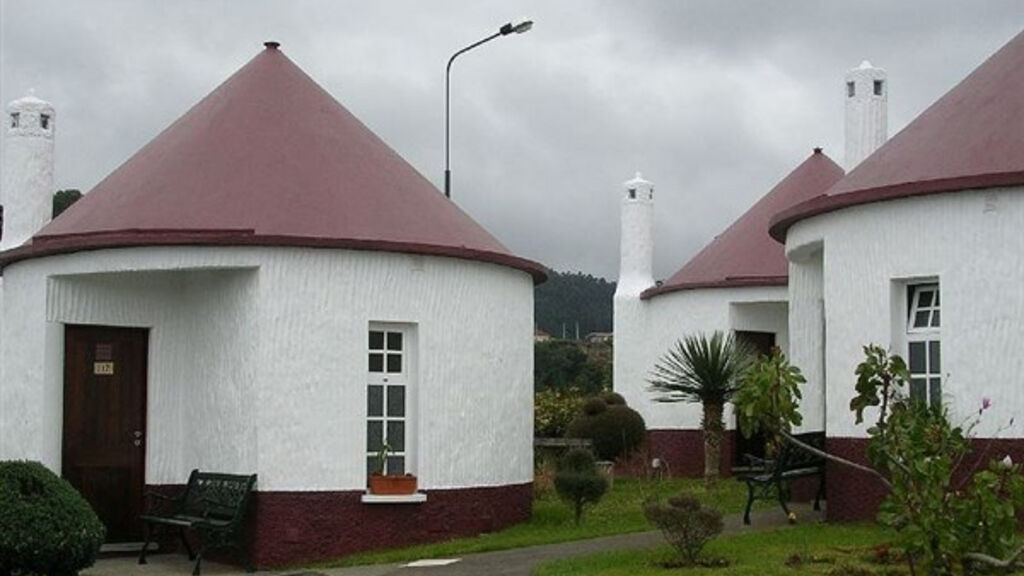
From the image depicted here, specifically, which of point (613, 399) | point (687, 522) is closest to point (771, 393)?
point (687, 522)

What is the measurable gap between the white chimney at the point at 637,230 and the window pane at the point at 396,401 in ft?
44.6

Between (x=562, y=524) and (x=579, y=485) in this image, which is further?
(x=562, y=524)

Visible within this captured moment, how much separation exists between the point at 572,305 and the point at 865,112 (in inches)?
2498

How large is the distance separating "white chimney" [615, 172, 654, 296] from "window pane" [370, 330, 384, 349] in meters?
13.7

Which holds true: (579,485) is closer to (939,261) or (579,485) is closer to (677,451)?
(939,261)

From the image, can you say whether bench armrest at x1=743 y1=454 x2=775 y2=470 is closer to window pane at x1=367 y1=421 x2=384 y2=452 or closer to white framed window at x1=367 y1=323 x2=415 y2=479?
white framed window at x1=367 y1=323 x2=415 y2=479

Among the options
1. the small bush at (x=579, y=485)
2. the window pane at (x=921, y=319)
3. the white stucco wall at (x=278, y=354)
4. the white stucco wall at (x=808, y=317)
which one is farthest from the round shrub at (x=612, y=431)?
the window pane at (x=921, y=319)

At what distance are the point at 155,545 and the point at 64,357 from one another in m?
2.29

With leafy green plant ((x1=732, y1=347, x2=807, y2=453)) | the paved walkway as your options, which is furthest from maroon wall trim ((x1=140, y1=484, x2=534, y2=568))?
leafy green plant ((x1=732, y1=347, x2=807, y2=453))

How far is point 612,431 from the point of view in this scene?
1027 inches

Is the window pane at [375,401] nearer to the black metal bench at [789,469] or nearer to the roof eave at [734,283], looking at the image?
the black metal bench at [789,469]

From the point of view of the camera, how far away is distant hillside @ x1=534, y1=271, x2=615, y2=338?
8362 cm

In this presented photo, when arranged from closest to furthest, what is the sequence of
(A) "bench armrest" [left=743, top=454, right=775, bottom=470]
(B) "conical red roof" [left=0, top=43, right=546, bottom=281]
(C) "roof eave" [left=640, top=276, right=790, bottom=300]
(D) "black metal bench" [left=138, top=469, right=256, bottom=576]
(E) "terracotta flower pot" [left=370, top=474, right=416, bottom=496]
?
(D) "black metal bench" [left=138, top=469, right=256, bottom=576], (B) "conical red roof" [left=0, top=43, right=546, bottom=281], (E) "terracotta flower pot" [left=370, top=474, right=416, bottom=496], (A) "bench armrest" [left=743, top=454, right=775, bottom=470], (C) "roof eave" [left=640, top=276, right=790, bottom=300]

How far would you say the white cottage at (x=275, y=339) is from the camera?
50.9ft
